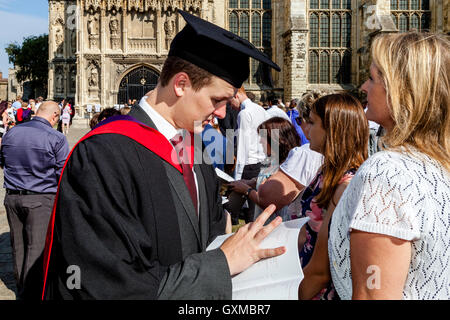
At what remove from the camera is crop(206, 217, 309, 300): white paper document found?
4.64ft

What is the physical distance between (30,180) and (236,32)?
1839 centimetres

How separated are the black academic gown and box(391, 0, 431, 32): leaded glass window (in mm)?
23366

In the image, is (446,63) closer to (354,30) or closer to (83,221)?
(83,221)

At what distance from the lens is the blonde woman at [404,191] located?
4.26ft

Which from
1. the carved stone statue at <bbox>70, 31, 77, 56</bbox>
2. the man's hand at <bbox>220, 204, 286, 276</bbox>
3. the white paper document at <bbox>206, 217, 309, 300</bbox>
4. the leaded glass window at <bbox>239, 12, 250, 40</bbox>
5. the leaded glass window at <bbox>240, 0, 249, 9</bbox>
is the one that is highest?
the leaded glass window at <bbox>240, 0, 249, 9</bbox>

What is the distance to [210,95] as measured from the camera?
1692 millimetres

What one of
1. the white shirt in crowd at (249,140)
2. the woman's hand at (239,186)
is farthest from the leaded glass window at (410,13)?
the woman's hand at (239,186)

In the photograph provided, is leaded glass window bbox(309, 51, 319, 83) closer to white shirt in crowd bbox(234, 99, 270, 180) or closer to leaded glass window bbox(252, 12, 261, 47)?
leaded glass window bbox(252, 12, 261, 47)

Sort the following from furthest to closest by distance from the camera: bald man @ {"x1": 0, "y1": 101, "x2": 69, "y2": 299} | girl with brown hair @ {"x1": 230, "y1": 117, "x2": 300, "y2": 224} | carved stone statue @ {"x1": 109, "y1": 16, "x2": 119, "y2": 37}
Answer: carved stone statue @ {"x1": 109, "y1": 16, "x2": 119, "y2": 37} < bald man @ {"x1": 0, "y1": 101, "x2": 69, "y2": 299} < girl with brown hair @ {"x1": 230, "y1": 117, "x2": 300, "y2": 224}

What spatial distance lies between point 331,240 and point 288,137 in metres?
2.80

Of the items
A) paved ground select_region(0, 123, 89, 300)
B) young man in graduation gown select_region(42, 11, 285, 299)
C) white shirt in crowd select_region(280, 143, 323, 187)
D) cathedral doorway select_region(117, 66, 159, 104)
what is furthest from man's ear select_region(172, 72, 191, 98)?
cathedral doorway select_region(117, 66, 159, 104)

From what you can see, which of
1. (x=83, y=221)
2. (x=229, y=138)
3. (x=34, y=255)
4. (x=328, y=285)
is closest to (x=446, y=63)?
(x=328, y=285)

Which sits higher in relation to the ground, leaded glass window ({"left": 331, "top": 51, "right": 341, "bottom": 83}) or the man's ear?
leaded glass window ({"left": 331, "top": 51, "right": 341, "bottom": 83})

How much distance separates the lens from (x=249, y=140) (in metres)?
5.94
